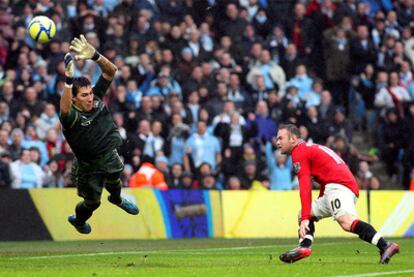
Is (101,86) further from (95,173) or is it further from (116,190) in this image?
(116,190)

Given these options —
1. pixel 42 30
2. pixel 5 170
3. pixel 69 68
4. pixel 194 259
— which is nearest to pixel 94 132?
pixel 69 68

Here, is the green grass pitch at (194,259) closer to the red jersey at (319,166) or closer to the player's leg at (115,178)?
the player's leg at (115,178)

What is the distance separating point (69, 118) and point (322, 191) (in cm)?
326

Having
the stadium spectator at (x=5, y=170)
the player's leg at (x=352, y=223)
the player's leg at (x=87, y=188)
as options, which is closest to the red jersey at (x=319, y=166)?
the player's leg at (x=352, y=223)

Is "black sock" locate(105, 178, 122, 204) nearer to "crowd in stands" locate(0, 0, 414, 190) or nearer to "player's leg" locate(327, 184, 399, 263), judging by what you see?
"player's leg" locate(327, 184, 399, 263)

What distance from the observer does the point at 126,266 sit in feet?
42.9

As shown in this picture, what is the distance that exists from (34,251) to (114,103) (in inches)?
274

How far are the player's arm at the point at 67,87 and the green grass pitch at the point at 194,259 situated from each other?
1904mm

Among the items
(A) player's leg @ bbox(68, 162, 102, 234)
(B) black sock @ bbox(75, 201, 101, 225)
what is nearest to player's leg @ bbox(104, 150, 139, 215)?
(A) player's leg @ bbox(68, 162, 102, 234)

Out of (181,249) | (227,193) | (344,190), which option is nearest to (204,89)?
(227,193)

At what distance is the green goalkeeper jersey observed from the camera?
566 inches

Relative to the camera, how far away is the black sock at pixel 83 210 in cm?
1537

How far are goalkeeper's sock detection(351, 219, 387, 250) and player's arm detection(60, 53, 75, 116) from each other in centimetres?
374

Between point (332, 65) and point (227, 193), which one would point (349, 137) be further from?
point (227, 193)
